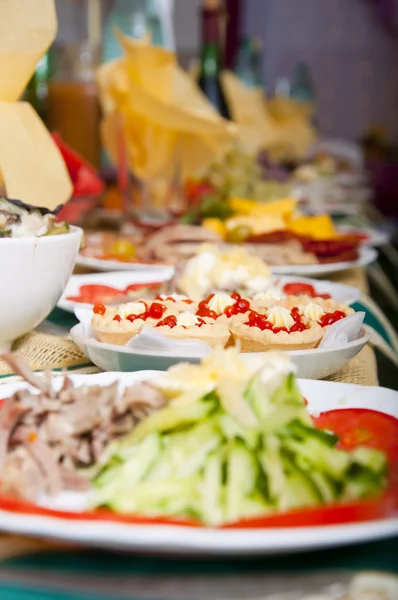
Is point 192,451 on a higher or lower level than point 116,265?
higher

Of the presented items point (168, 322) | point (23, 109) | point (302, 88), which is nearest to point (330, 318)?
point (168, 322)

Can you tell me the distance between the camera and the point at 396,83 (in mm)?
7758

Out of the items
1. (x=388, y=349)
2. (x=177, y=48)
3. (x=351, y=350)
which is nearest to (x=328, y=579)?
(x=351, y=350)

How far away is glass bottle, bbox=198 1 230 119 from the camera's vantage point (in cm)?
296

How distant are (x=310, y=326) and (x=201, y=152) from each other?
1.41 metres

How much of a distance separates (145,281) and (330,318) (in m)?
0.46

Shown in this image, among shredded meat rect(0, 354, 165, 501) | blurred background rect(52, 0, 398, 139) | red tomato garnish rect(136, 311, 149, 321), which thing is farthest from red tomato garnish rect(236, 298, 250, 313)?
blurred background rect(52, 0, 398, 139)

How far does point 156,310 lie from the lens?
0.86 m

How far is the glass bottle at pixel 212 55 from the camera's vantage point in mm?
2965

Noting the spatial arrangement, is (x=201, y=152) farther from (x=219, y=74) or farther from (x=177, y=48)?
(x=177, y=48)

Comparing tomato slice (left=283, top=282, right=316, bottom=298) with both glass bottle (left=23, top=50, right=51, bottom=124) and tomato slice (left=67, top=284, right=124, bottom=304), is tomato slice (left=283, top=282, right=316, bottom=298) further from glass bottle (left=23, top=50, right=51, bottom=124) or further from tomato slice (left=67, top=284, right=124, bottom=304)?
glass bottle (left=23, top=50, right=51, bottom=124)

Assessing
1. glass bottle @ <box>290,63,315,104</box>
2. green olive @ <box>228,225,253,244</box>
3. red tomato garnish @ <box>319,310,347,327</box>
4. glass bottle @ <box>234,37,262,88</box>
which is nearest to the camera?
red tomato garnish @ <box>319,310,347,327</box>

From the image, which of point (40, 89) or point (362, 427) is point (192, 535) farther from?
point (40, 89)

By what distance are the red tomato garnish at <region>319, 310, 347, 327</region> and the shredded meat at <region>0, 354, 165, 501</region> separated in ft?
1.05
